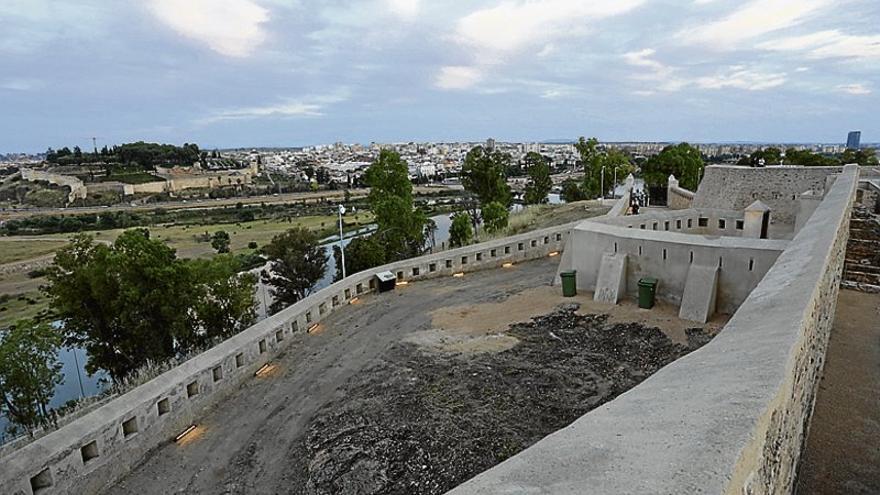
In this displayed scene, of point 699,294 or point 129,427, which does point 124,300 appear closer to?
point 129,427

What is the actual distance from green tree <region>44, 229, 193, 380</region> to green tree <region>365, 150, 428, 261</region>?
10.6 metres

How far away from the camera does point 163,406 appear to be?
7.72 meters

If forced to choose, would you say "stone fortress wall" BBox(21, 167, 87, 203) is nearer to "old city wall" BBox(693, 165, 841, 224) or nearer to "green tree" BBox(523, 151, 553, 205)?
"green tree" BBox(523, 151, 553, 205)

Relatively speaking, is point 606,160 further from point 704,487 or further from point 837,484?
point 704,487

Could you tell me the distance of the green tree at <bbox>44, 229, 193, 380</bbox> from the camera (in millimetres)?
12789

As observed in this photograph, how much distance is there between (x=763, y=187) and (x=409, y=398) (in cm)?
1920

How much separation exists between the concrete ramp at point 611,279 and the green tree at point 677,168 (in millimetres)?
26364

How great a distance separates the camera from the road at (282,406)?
6816mm

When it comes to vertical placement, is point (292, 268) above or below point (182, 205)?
above

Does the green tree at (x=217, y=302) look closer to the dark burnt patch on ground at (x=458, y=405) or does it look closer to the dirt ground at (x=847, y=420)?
the dark burnt patch on ground at (x=458, y=405)

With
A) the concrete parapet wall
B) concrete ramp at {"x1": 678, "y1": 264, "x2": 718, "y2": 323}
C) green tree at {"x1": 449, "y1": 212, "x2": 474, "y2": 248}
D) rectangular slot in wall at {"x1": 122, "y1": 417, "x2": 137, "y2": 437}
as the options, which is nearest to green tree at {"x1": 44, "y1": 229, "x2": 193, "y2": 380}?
rectangular slot in wall at {"x1": 122, "y1": 417, "x2": 137, "y2": 437}

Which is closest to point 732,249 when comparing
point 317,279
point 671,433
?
point 671,433

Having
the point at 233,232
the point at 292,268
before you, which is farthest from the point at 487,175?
the point at 233,232

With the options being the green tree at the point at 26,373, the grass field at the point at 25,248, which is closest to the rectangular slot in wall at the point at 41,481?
the green tree at the point at 26,373
